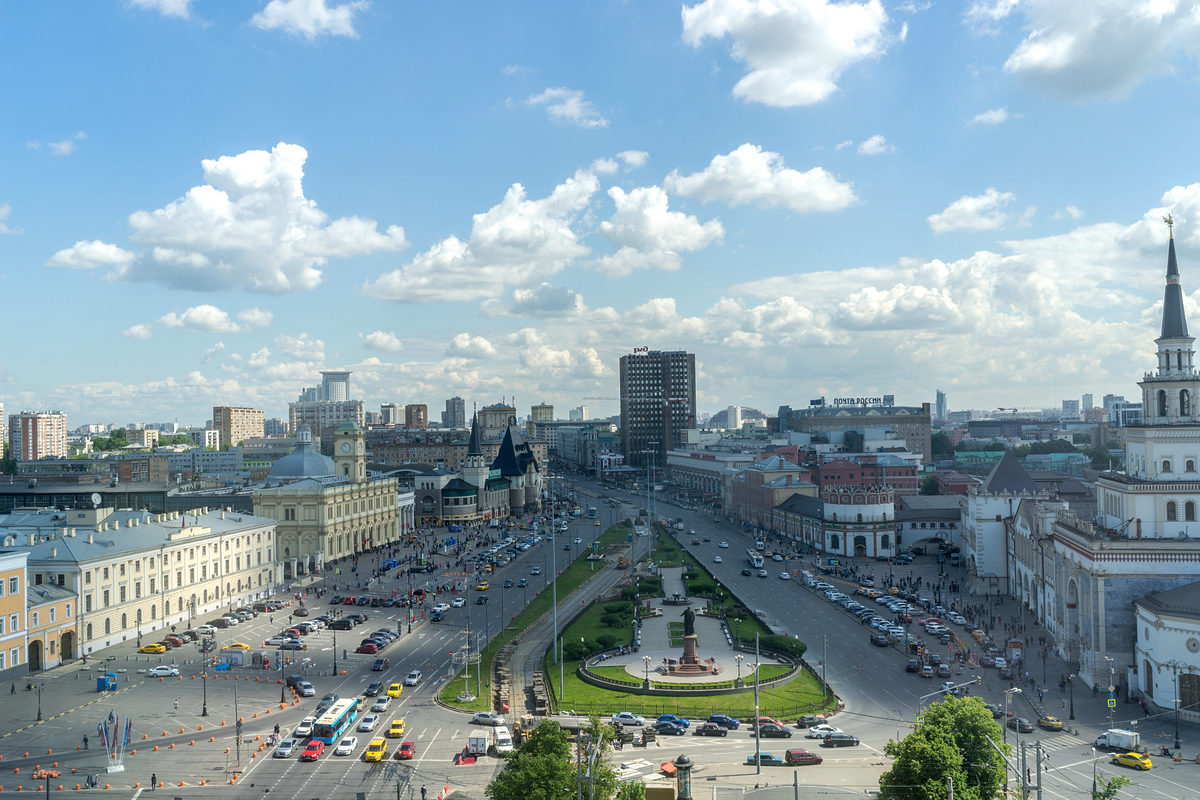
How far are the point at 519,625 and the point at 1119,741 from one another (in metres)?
41.9

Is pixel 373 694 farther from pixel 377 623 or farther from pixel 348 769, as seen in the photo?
pixel 377 623

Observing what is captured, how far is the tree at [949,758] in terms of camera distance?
107ft

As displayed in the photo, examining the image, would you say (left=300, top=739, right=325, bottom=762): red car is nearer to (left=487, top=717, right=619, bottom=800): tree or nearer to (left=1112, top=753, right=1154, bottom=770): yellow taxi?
(left=487, top=717, right=619, bottom=800): tree

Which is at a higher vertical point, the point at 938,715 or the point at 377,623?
the point at 938,715

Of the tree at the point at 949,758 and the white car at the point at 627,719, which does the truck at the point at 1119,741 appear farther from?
the white car at the point at 627,719

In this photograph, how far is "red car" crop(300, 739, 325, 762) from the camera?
143ft

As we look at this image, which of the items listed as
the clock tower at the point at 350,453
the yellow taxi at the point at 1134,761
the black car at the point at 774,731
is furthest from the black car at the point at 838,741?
the clock tower at the point at 350,453

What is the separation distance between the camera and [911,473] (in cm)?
14475

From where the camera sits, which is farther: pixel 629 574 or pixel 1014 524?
pixel 629 574

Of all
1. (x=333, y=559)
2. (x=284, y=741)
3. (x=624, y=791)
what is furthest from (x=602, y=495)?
(x=624, y=791)

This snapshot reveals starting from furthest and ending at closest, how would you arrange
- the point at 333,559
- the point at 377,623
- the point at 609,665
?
the point at 333,559
the point at 377,623
the point at 609,665

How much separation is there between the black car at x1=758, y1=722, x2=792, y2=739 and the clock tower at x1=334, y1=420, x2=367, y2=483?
8020 centimetres

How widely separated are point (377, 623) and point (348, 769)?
3335 cm

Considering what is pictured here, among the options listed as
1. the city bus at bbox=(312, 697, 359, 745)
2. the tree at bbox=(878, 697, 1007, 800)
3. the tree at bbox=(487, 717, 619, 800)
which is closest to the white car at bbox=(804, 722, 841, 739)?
the tree at bbox=(878, 697, 1007, 800)
